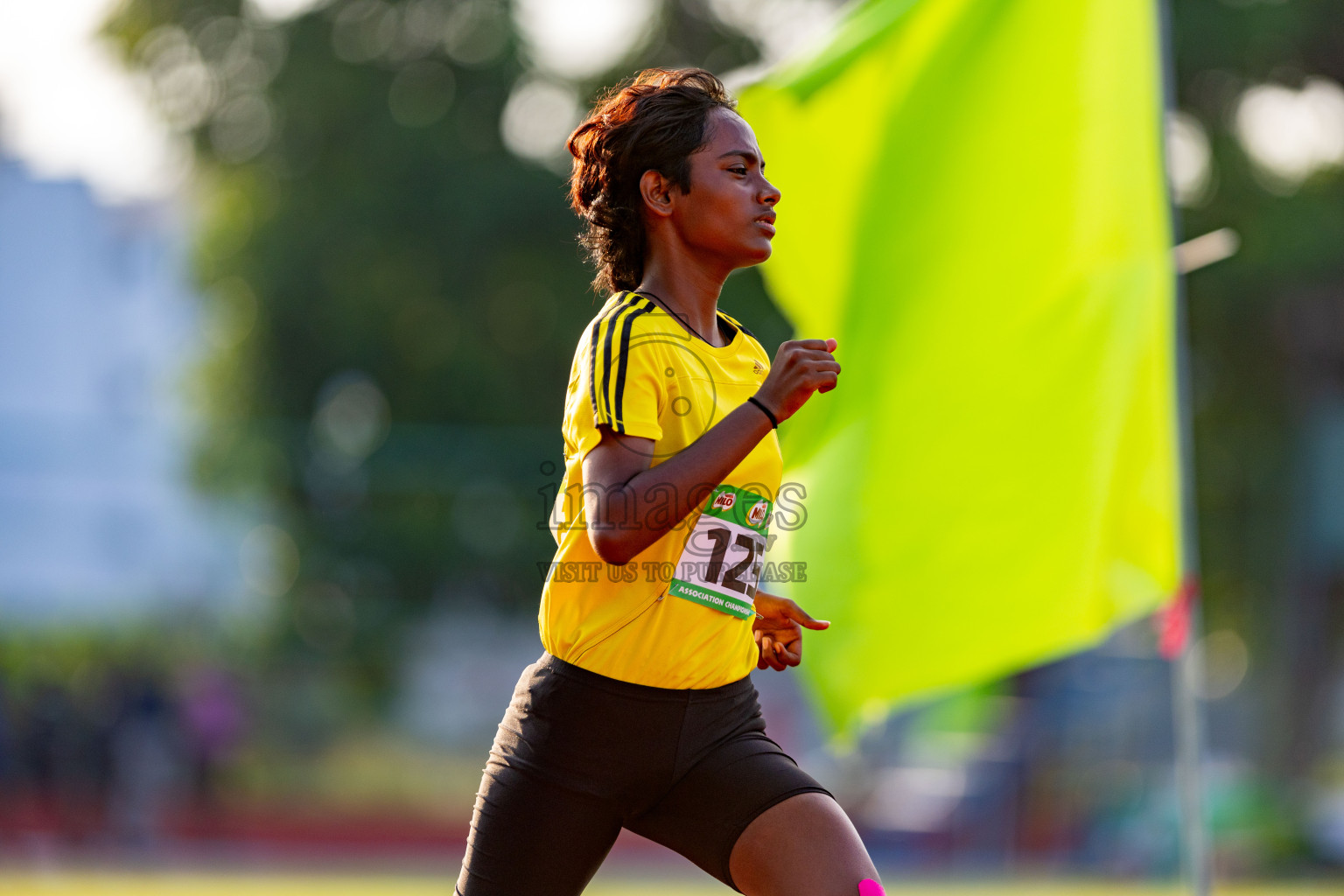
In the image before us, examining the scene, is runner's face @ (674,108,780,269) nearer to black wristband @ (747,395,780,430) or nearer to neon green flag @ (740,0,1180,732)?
black wristband @ (747,395,780,430)

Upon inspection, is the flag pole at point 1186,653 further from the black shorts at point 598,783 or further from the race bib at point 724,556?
the race bib at point 724,556

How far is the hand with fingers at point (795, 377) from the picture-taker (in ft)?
8.68

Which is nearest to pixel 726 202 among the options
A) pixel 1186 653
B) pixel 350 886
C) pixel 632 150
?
pixel 632 150

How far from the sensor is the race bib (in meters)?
2.85

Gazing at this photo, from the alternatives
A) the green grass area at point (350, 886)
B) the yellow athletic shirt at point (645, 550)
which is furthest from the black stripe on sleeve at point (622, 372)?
the green grass area at point (350, 886)

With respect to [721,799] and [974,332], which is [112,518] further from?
[721,799]

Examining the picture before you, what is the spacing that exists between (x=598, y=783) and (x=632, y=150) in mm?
1278

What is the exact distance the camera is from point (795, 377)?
8.72 ft

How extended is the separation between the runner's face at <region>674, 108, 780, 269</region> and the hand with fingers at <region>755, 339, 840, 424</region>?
38cm

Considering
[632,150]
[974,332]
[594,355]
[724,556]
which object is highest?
[974,332]

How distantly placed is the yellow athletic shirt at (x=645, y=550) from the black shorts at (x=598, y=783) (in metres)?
0.06

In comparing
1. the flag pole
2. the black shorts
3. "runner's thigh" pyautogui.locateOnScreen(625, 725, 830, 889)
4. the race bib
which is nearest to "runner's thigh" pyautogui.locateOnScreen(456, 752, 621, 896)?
the black shorts

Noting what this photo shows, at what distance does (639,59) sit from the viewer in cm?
2169

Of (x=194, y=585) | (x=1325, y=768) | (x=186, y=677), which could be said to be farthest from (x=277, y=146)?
(x=1325, y=768)
